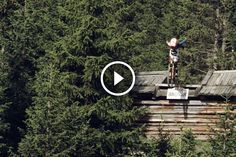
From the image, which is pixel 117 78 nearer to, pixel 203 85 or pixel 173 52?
pixel 173 52

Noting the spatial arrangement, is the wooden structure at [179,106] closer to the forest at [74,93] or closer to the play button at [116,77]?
the forest at [74,93]

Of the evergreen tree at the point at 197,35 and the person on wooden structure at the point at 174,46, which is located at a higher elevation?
the evergreen tree at the point at 197,35

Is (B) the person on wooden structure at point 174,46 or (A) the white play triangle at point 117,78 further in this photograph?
(A) the white play triangle at point 117,78

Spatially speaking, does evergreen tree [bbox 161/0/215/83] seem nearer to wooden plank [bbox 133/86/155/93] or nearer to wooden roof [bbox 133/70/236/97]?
wooden roof [bbox 133/70/236/97]

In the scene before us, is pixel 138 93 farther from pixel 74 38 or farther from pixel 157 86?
pixel 74 38

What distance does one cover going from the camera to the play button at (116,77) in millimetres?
24448

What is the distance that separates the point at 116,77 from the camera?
24.8 metres

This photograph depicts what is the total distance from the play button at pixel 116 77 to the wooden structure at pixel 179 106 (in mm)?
2429

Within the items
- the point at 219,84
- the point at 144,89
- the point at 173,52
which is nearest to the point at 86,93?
the point at 173,52

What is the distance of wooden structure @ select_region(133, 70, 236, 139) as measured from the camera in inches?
1085

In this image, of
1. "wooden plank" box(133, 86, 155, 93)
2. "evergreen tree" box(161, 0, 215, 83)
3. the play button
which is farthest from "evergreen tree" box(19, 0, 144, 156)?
"evergreen tree" box(161, 0, 215, 83)

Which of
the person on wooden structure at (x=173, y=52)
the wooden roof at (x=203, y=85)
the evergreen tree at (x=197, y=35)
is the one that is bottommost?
the wooden roof at (x=203, y=85)

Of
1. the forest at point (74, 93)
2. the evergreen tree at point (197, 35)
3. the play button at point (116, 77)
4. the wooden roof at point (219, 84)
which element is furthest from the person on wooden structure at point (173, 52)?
the evergreen tree at point (197, 35)

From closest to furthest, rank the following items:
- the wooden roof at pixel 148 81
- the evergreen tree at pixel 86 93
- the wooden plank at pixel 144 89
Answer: the evergreen tree at pixel 86 93 < the wooden plank at pixel 144 89 < the wooden roof at pixel 148 81
